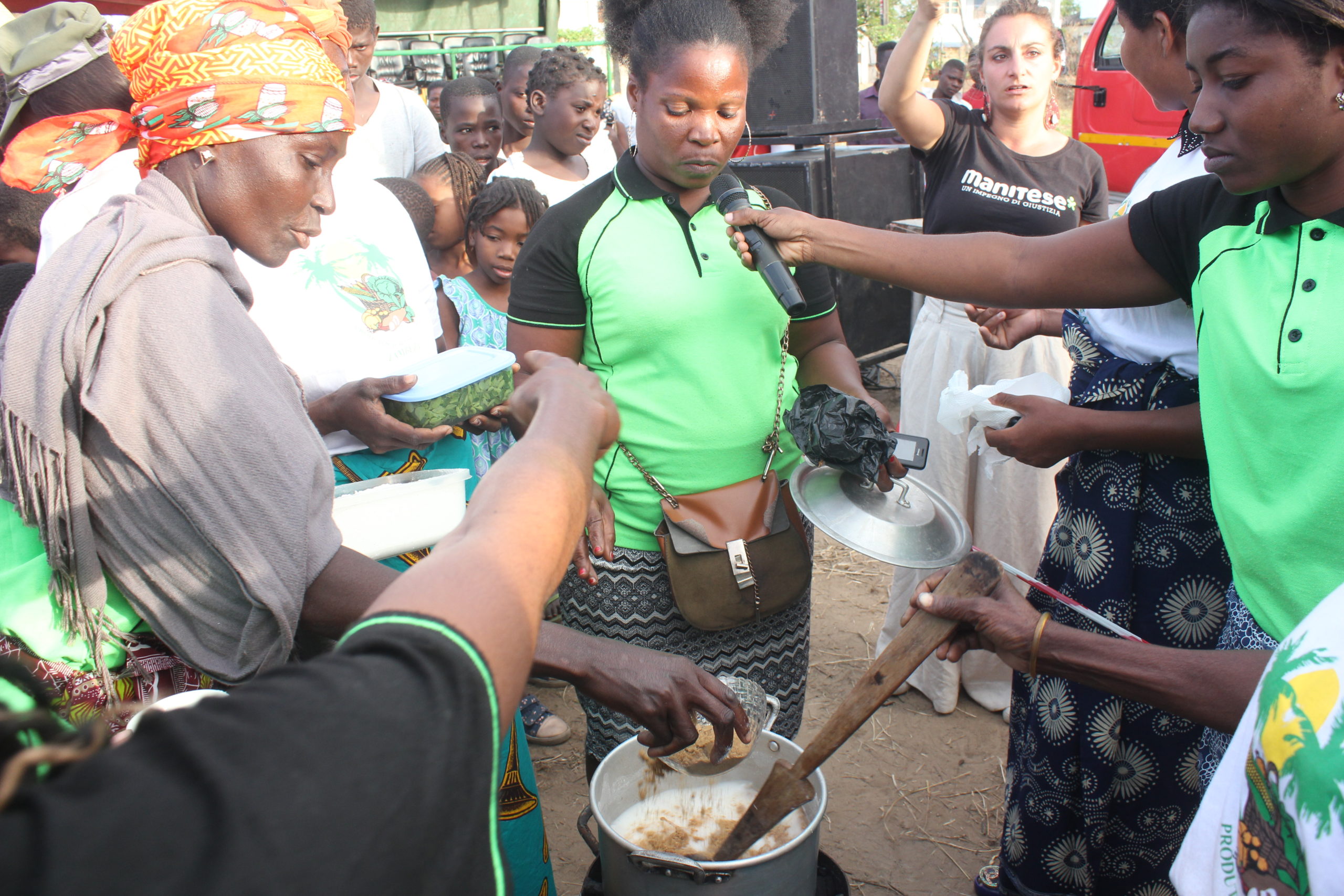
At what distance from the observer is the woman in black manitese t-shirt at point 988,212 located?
11.2 ft

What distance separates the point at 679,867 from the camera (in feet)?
5.24

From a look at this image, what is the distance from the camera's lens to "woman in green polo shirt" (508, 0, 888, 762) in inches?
85.0

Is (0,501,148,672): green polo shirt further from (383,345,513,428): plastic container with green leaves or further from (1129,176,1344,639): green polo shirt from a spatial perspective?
(1129,176,1344,639): green polo shirt

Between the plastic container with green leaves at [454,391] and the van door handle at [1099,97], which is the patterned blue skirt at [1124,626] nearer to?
the plastic container with green leaves at [454,391]

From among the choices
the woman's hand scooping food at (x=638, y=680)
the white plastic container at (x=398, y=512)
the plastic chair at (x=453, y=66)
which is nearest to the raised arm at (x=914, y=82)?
the white plastic container at (x=398, y=512)

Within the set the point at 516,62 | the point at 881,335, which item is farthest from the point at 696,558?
the point at 516,62

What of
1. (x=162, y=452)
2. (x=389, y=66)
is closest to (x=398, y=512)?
(x=162, y=452)

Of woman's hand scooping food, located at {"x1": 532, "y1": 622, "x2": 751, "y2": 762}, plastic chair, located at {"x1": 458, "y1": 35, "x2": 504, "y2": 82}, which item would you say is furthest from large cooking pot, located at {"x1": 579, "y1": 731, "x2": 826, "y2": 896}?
plastic chair, located at {"x1": 458, "y1": 35, "x2": 504, "y2": 82}

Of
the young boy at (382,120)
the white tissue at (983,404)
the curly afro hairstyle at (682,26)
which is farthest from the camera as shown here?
the young boy at (382,120)

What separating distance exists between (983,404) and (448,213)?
99.1 inches

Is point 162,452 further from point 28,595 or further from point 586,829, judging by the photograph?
point 586,829

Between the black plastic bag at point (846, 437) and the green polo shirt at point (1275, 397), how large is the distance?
635 mm

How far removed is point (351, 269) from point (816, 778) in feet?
5.38

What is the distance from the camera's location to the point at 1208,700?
1453 millimetres
